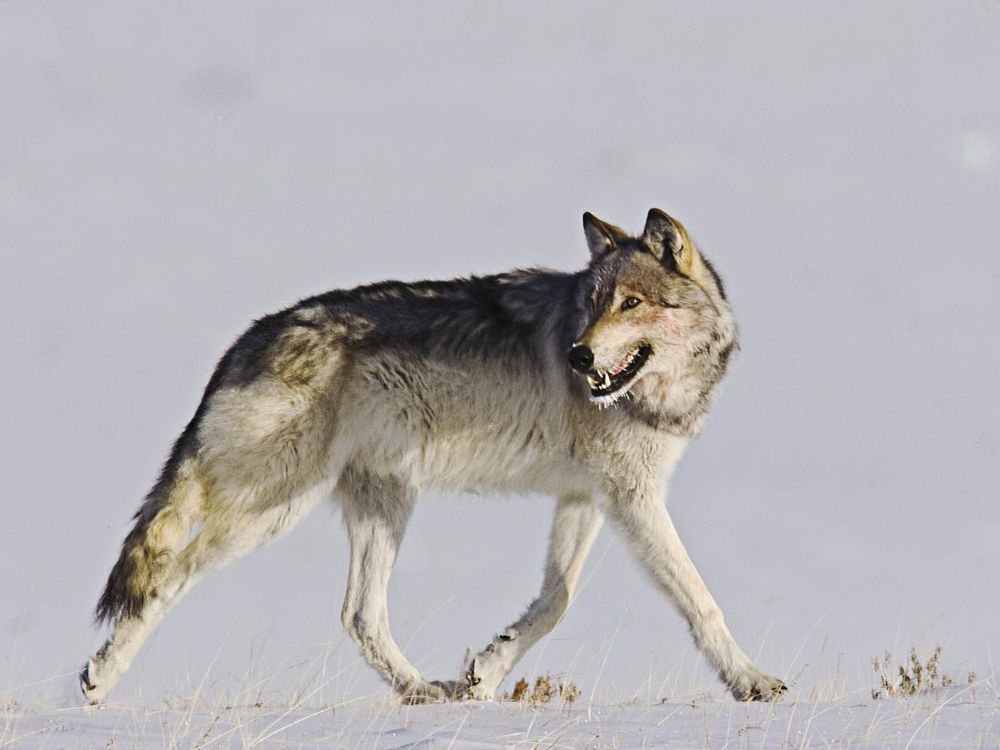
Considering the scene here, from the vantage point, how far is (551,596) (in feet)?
23.1

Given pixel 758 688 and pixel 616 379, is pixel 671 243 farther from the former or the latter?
pixel 758 688

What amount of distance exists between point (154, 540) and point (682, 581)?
276cm

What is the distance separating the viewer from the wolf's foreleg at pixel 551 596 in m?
6.84

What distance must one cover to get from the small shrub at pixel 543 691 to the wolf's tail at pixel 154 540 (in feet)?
6.55

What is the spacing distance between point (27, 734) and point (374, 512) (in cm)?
296

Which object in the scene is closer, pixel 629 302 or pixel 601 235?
pixel 629 302

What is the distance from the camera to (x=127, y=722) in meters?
5.14

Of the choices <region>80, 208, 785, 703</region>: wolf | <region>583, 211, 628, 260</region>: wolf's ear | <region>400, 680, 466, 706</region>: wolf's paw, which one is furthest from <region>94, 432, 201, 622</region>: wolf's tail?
<region>583, 211, 628, 260</region>: wolf's ear

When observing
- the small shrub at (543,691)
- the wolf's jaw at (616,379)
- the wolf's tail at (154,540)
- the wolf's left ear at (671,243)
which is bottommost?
the small shrub at (543,691)

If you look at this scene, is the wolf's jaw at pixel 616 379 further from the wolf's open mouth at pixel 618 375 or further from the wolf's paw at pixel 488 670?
the wolf's paw at pixel 488 670

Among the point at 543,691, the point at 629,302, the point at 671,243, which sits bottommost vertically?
the point at 543,691

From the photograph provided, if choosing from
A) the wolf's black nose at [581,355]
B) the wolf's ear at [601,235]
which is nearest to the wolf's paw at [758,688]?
the wolf's black nose at [581,355]

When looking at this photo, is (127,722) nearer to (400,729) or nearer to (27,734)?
(27,734)

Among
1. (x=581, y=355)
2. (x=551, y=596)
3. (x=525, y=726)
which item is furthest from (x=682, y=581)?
(x=525, y=726)
